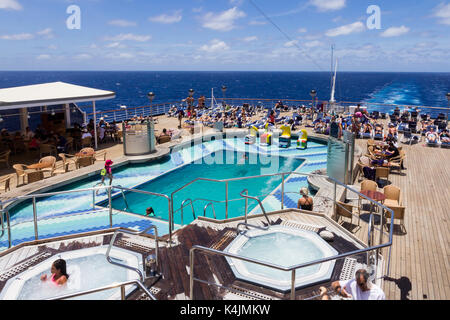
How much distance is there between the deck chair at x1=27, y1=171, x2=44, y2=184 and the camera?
30.4 feet

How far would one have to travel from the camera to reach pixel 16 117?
13977 mm

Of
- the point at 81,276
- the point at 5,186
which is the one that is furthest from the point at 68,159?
the point at 81,276

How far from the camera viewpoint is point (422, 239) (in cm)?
629

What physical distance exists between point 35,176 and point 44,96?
131 inches

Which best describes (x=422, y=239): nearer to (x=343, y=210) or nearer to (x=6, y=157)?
(x=343, y=210)

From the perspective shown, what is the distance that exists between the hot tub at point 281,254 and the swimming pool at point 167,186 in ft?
6.68

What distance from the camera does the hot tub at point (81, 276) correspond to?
14.3ft

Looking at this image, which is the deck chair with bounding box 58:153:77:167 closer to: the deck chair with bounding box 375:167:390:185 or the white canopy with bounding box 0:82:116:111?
the white canopy with bounding box 0:82:116:111

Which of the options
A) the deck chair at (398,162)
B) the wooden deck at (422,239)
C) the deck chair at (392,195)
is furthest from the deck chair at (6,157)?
the deck chair at (398,162)

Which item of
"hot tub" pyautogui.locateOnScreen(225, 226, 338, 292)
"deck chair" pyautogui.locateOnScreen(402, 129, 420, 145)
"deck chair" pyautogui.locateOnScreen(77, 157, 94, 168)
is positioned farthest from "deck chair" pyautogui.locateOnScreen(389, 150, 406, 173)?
"deck chair" pyautogui.locateOnScreen(77, 157, 94, 168)

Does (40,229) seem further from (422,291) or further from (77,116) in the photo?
(77,116)

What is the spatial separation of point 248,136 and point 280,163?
9.25 ft

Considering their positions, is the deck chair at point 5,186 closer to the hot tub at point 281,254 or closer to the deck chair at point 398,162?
the hot tub at point 281,254
